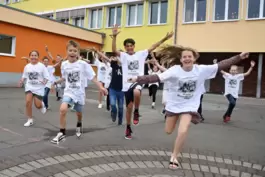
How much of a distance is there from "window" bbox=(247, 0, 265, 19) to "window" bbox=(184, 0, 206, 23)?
322cm

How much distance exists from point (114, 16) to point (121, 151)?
2412 cm

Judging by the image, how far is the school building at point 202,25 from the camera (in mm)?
21172

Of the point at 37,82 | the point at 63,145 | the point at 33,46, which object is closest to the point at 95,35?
the point at 33,46

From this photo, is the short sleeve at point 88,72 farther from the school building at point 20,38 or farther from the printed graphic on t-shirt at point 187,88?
the school building at point 20,38

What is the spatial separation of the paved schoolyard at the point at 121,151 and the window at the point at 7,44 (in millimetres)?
12892

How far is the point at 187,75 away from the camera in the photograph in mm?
4879

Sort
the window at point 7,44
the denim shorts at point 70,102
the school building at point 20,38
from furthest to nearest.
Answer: the window at point 7,44 → the school building at point 20,38 → the denim shorts at point 70,102

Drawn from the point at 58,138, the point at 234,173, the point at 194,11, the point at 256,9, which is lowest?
the point at 234,173

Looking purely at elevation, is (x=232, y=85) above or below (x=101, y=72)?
below

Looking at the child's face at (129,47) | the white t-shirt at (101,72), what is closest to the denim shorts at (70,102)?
the child's face at (129,47)

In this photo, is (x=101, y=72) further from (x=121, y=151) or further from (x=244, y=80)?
(x=244, y=80)

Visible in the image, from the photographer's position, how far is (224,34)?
22.0m

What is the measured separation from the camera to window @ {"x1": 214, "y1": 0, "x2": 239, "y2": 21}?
858 inches

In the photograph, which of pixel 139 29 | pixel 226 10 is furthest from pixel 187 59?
pixel 139 29
